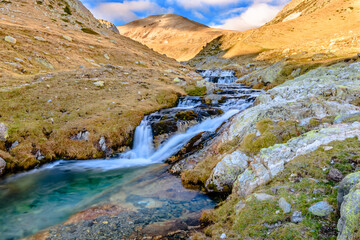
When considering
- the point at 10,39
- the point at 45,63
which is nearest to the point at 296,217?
the point at 45,63

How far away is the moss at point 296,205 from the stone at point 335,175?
13 centimetres

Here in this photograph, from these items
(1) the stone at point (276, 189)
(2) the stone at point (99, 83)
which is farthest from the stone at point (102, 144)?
(1) the stone at point (276, 189)

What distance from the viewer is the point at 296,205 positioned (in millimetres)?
5449

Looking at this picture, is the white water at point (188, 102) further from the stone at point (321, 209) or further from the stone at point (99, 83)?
Answer: the stone at point (321, 209)

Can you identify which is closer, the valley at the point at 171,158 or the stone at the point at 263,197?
the valley at the point at 171,158

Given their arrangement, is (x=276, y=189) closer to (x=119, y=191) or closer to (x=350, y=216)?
(x=350, y=216)

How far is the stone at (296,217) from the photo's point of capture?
5.04m

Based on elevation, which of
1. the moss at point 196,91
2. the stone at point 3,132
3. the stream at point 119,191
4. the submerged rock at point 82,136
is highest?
the moss at point 196,91

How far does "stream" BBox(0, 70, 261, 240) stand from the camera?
26.8 feet

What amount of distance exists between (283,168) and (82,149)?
1530cm

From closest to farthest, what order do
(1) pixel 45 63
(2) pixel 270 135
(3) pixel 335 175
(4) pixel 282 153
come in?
(3) pixel 335 175 → (4) pixel 282 153 → (2) pixel 270 135 → (1) pixel 45 63

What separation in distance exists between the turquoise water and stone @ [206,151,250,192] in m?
0.82

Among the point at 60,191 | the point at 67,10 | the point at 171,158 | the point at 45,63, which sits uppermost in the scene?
the point at 67,10

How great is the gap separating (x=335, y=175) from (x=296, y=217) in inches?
79.1
